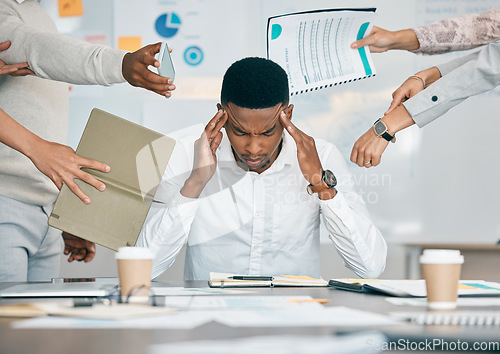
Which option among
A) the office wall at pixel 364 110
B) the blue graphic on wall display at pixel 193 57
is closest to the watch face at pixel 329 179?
the office wall at pixel 364 110

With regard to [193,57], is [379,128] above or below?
below

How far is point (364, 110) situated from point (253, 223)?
963mm

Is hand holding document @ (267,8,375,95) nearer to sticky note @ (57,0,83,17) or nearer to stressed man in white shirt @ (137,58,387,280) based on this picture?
stressed man in white shirt @ (137,58,387,280)

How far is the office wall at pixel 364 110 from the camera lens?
7.97ft

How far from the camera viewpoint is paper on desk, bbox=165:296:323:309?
831 mm

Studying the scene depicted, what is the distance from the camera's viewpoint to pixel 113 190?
4.41ft

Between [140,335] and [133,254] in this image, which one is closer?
[140,335]

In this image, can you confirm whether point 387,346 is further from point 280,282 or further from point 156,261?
point 156,261

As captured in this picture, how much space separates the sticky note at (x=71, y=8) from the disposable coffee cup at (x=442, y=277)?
6.95 ft

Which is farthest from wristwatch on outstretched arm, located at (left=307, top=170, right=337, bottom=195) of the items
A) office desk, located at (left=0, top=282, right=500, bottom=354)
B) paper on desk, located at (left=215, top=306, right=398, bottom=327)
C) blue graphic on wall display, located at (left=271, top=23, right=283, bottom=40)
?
office desk, located at (left=0, top=282, right=500, bottom=354)

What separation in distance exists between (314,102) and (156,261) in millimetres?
1136

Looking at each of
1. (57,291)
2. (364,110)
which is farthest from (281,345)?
(364,110)

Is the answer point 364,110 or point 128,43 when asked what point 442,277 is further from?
point 128,43

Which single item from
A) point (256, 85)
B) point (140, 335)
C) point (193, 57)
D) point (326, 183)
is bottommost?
point (140, 335)
